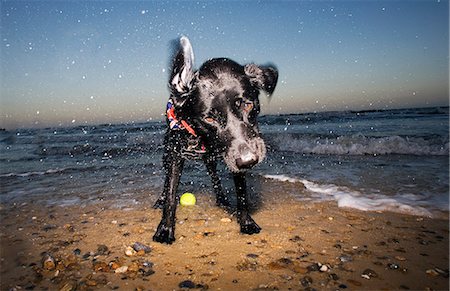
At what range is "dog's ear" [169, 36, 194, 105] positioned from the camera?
3.04 metres

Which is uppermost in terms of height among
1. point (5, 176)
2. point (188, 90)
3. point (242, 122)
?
point (188, 90)

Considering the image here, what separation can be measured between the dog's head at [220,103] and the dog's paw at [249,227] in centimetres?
94

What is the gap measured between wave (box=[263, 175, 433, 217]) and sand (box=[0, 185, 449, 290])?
0.22 m

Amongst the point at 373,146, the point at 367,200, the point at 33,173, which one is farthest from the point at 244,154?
the point at 373,146

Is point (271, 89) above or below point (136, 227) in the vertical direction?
above

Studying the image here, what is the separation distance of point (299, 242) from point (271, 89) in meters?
1.76

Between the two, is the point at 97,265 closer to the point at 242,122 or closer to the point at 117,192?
the point at 242,122

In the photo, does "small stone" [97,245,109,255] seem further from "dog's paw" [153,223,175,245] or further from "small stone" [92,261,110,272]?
"dog's paw" [153,223,175,245]

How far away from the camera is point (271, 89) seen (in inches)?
138

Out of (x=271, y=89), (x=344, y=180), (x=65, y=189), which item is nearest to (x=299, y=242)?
(x=271, y=89)

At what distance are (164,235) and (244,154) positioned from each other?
1.41 metres

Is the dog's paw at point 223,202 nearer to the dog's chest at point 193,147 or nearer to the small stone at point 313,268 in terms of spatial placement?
the dog's chest at point 193,147

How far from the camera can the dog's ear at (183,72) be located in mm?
3037

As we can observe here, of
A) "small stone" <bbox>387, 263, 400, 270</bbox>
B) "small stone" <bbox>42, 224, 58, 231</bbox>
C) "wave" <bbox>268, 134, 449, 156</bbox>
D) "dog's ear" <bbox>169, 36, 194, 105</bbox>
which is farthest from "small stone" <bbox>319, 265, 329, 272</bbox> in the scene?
"wave" <bbox>268, 134, 449, 156</bbox>
